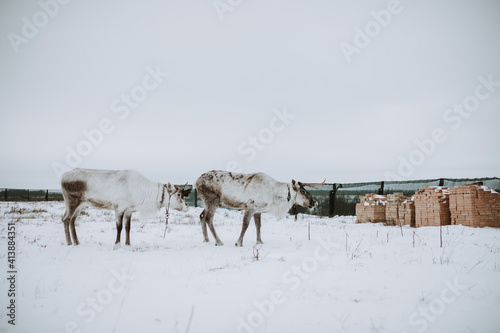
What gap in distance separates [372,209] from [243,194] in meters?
7.47

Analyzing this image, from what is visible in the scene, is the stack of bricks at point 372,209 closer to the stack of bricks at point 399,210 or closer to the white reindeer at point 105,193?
the stack of bricks at point 399,210

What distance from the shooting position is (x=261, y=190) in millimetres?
8023

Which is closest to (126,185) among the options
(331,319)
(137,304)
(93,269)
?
(93,269)

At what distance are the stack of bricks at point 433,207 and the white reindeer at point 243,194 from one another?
17.1 ft

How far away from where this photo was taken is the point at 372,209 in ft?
41.7

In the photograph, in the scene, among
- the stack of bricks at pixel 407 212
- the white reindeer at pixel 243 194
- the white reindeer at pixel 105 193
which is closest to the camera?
the white reindeer at pixel 105 193

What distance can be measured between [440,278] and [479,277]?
527mm

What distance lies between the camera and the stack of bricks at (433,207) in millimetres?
9555

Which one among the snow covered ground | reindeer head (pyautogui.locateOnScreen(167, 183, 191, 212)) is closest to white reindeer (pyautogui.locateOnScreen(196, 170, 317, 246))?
reindeer head (pyautogui.locateOnScreen(167, 183, 191, 212))

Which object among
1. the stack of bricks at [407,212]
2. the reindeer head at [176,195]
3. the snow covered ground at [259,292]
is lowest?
the snow covered ground at [259,292]

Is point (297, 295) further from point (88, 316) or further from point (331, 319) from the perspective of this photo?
point (88, 316)

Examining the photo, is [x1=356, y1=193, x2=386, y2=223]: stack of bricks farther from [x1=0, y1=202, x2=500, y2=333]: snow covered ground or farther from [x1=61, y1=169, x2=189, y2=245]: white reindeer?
[x1=61, y1=169, x2=189, y2=245]: white reindeer

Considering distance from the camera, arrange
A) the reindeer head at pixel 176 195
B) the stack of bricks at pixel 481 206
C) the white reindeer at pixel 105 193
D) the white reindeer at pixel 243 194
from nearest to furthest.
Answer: the white reindeer at pixel 105 193 → the white reindeer at pixel 243 194 → the reindeer head at pixel 176 195 → the stack of bricks at pixel 481 206

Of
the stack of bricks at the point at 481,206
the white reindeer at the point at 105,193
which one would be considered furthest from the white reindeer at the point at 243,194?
the stack of bricks at the point at 481,206
